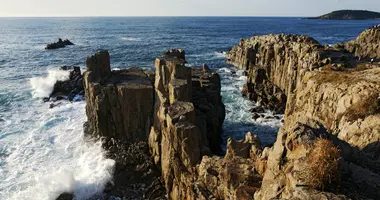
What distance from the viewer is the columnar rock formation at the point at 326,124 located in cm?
1182

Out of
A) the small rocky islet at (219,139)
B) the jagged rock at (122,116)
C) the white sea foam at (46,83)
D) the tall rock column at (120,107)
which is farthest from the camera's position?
the white sea foam at (46,83)

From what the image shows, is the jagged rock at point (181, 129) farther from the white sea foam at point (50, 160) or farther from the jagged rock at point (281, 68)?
the jagged rock at point (281, 68)

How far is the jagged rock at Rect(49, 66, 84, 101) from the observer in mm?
53438

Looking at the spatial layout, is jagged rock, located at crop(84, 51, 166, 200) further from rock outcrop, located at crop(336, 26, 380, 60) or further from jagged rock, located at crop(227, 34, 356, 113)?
rock outcrop, located at crop(336, 26, 380, 60)

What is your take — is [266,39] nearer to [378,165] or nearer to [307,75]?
[307,75]

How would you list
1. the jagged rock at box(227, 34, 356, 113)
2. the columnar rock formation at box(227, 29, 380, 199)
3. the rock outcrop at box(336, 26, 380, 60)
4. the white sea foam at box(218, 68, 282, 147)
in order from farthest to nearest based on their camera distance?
the rock outcrop at box(336, 26, 380, 60) → the jagged rock at box(227, 34, 356, 113) → the white sea foam at box(218, 68, 282, 147) → the columnar rock formation at box(227, 29, 380, 199)

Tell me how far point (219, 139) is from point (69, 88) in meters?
33.8

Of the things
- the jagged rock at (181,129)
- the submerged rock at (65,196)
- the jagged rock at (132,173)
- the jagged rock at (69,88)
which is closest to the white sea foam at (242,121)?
the jagged rock at (181,129)

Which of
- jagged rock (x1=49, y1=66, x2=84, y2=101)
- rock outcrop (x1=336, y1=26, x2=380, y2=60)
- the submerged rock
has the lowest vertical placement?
the submerged rock

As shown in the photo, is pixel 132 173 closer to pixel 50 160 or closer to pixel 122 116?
pixel 122 116

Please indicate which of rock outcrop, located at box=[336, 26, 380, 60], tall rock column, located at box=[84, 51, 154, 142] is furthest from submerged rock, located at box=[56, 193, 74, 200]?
rock outcrop, located at box=[336, 26, 380, 60]

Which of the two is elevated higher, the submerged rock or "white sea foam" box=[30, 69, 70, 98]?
"white sea foam" box=[30, 69, 70, 98]

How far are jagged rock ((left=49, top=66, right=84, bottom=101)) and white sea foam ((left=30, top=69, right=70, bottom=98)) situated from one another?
53.3 inches

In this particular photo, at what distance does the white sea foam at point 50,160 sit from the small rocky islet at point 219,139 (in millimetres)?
1742
